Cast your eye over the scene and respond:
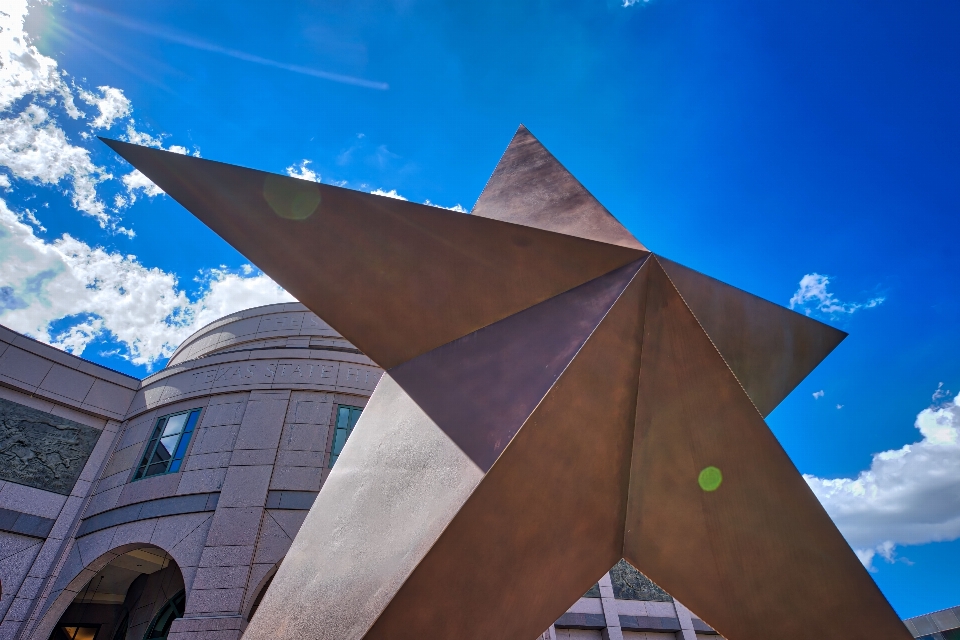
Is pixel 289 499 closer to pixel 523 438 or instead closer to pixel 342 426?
pixel 342 426

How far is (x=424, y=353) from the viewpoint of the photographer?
4.80 metres

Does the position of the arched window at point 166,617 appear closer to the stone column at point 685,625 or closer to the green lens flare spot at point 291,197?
the stone column at point 685,625

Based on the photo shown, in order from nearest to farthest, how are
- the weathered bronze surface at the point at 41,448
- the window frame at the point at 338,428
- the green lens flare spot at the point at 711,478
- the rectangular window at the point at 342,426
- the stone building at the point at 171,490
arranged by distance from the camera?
1. the green lens flare spot at the point at 711,478
2. the stone building at the point at 171,490
3. the weathered bronze surface at the point at 41,448
4. the window frame at the point at 338,428
5. the rectangular window at the point at 342,426

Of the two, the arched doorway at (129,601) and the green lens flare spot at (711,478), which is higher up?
the arched doorway at (129,601)

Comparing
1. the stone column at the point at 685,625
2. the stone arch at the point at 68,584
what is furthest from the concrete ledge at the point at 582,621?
the stone arch at the point at 68,584

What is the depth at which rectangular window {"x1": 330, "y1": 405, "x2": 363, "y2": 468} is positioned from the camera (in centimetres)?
1414

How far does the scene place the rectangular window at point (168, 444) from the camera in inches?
552

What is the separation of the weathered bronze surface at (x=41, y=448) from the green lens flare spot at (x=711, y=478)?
16.1 m

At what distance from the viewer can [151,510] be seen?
42.9ft

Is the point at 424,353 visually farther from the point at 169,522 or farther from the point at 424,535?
the point at 169,522

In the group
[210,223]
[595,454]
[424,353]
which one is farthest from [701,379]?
[210,223]

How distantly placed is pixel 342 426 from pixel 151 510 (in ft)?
15.9

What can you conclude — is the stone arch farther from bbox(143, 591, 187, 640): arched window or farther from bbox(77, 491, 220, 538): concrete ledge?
bbox(143, 591, 187, 640): arched window

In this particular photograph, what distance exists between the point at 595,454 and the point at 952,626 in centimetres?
1566
